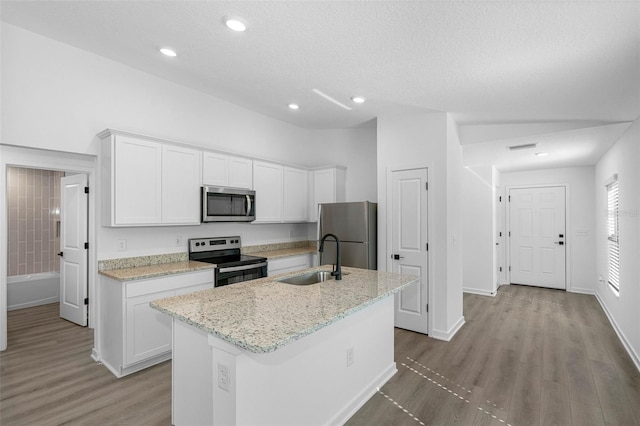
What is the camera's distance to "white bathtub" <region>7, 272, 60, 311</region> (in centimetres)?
475

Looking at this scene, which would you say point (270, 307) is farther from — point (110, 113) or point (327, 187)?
point (327, 187)

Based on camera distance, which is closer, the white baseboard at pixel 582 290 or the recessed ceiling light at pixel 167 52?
the recessed ceiling light at pixel 167 52

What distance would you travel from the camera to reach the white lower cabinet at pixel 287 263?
13.9ft

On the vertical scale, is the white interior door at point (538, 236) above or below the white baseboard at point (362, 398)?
above

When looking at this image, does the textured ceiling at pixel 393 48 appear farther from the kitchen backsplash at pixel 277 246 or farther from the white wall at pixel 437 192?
the kitchen backsplash at pixel 277 246

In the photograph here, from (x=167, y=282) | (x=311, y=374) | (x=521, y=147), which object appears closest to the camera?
(x=311, y=374)

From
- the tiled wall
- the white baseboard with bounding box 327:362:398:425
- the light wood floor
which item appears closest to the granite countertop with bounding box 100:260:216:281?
the light wood floor

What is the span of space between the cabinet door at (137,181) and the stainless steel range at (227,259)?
73 centimetres

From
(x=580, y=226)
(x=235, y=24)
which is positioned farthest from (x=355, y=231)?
(x=580, y=226)

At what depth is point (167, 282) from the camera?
122 inches

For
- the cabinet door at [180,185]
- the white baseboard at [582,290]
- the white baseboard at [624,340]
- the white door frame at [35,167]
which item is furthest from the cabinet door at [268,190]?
the white baseboard at [582,290]

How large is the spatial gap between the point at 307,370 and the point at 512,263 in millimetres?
6348

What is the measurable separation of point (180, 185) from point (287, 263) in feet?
5.73

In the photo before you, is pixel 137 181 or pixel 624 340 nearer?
pixel 137 181
